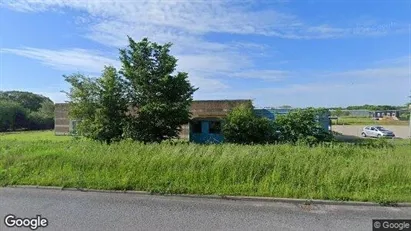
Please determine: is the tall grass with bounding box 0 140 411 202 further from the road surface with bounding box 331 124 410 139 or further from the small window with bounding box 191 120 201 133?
the road surface with bounding box 331 124 410 139

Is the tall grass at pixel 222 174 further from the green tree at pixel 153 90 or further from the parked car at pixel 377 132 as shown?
the parked car at pixel 377 132

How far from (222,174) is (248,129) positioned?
43.6 ft

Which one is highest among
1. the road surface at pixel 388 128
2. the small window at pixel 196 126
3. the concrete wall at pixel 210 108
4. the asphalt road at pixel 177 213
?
the concrete wall at pixel 210 108

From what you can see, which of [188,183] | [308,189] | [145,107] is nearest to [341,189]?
[308,189]

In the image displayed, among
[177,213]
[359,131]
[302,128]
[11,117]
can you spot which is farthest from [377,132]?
[11,117]

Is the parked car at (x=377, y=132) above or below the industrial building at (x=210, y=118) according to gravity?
below

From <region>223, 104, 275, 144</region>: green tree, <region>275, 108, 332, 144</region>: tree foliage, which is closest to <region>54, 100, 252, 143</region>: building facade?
<region>223, 104, 275, 144</region>: green tree

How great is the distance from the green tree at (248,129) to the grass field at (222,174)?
11.4 metres

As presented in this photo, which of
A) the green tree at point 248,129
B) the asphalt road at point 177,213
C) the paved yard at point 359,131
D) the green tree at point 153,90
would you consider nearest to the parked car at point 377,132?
the paved yard at point 359,131

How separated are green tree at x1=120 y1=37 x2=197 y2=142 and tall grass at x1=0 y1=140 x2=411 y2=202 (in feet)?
36.1

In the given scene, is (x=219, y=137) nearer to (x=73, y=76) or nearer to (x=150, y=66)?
(x=150, y=66)

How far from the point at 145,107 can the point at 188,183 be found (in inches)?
528

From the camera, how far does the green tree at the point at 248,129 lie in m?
20.1

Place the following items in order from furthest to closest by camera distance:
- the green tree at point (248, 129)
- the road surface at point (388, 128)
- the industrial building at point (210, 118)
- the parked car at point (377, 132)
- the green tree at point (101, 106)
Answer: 1. the road surface at point (388, 128)
2. the parked car at point (377, 132)
3. the industrial building at point (210, 118)
4. the green tree at point (248, 129)
5. the green tree at point (101, 106)
